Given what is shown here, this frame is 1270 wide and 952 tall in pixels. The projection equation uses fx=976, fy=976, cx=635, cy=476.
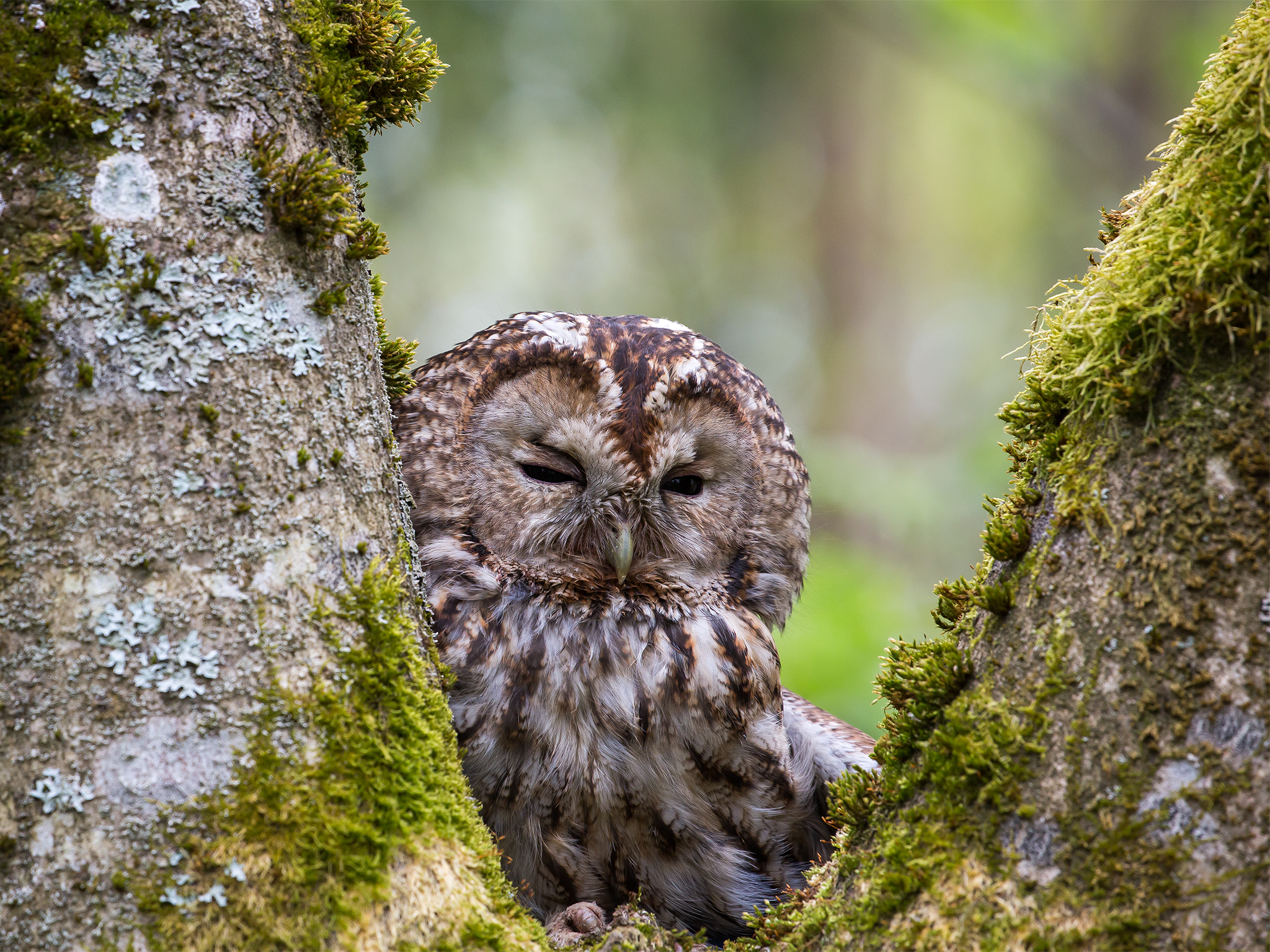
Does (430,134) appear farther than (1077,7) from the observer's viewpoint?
No

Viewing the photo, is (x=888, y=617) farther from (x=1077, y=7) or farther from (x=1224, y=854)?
(x=1077, y=7)

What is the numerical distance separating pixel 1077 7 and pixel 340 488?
9267mm

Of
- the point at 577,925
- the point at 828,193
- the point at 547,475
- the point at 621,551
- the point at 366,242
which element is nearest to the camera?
the point at 366,242

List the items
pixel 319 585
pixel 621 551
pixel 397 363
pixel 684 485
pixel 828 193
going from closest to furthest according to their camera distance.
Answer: pixel 319 585 → pixel 397 363 → pixel 621 551 → pixel 684 485 → pixel 828 193

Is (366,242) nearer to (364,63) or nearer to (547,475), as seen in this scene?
(364,63)

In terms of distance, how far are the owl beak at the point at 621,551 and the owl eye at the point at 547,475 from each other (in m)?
0.19

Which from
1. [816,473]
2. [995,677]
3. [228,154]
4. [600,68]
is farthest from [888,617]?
[600,68]

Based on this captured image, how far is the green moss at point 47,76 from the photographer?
130cm

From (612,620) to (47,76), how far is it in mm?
1651

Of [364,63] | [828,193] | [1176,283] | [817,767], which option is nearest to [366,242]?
[364,63]

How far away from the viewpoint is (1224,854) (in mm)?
1122

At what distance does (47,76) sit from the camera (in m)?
1.31

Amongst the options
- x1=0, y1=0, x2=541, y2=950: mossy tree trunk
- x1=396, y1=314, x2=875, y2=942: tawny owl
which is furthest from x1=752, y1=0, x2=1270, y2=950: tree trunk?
x1=396, y1=314, x2=875, y2=942: tawny owl

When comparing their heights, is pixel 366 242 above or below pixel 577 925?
above
